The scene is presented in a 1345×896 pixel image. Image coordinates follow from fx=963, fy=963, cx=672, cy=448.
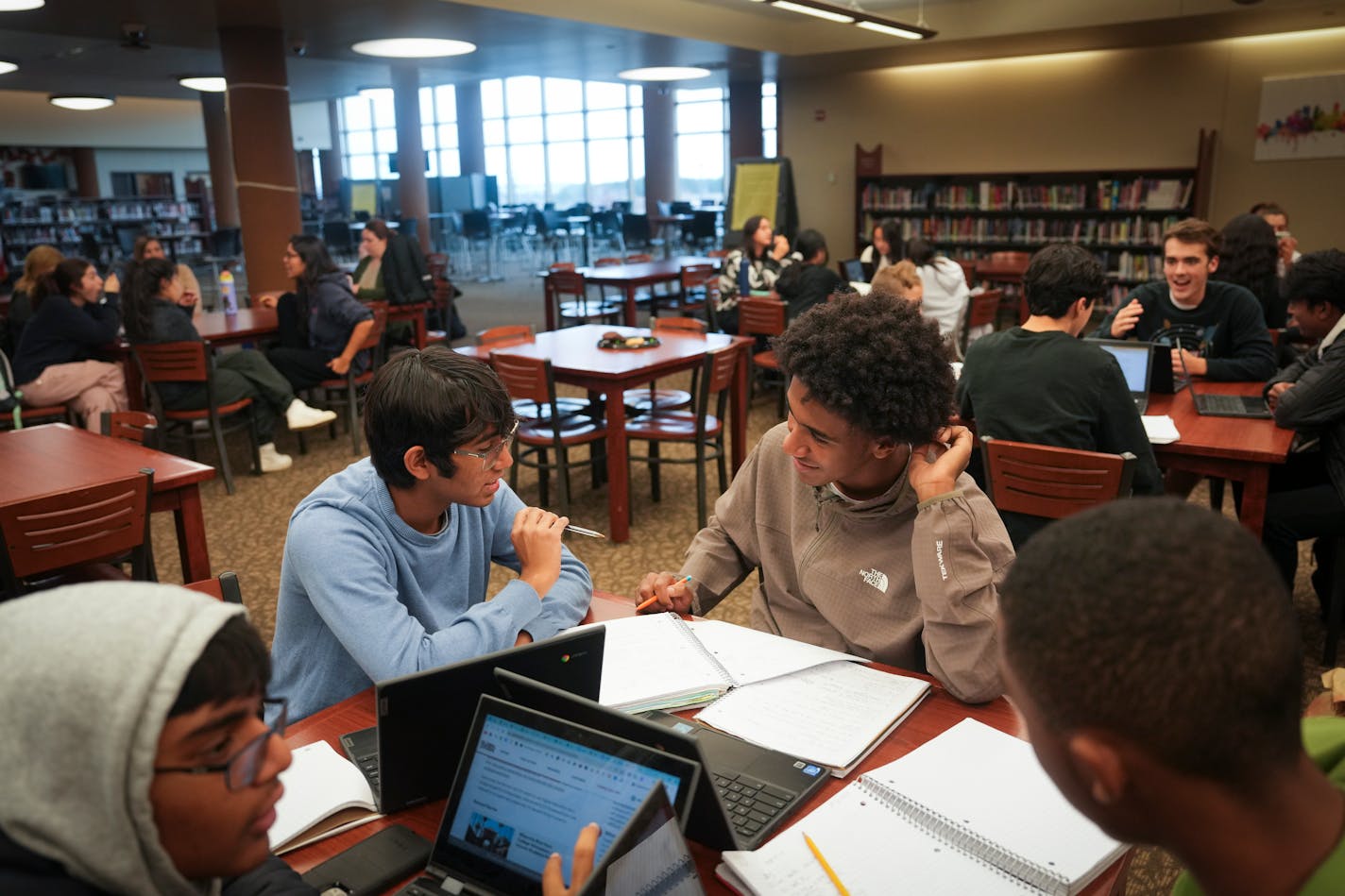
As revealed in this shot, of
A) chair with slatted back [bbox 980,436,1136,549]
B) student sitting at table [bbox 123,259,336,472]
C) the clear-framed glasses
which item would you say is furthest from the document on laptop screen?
student sitting at table [bbox 123,259,336,472]

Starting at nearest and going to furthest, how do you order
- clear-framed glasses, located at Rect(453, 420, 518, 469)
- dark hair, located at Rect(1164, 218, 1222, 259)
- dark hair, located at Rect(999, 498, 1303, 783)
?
1. dark hair, located at Rect(999, 498, 1303, 783)
2. clear-framed glasses, located at Rect(453, 420, 518, 469)
3. dark hair, located at Rect(1164, 218, 1222, 259)

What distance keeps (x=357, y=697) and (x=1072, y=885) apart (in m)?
1.11

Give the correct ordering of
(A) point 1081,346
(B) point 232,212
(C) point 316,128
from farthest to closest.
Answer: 1. (C) point 316,128
2. (B) point 232,212
3. (A) point 1081,346

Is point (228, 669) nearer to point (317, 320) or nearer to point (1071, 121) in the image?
point (317, 320)

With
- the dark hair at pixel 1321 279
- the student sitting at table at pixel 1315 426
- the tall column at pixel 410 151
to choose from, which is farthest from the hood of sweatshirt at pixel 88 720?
the tall column at pixel 410 151

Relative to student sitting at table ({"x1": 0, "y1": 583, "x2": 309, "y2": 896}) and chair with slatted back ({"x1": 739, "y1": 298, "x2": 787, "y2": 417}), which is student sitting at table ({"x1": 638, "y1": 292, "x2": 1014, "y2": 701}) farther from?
chair with slatted back ({"x1": 739, "y1": 298, "x2": 787, "y2": 417})

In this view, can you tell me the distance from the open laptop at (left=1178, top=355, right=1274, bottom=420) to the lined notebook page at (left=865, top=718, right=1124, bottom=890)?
2501 millimetres

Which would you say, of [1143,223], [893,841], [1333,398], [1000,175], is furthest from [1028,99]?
[893,841]

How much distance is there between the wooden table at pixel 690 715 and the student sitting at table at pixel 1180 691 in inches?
17.2

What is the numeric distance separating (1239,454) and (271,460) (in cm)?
497

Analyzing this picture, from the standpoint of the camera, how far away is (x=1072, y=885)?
3.66ft

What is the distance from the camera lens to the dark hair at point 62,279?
17.8 feet

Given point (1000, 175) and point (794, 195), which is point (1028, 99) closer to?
point (1000, 175)

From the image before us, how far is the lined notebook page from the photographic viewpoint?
3.83 feet
